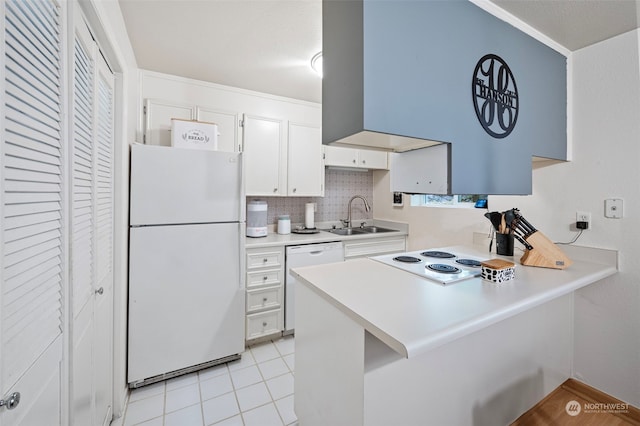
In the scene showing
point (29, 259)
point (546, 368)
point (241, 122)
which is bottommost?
point (546, 368)

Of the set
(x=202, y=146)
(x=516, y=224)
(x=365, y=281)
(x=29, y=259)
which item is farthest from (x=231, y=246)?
(x=516, y=224)

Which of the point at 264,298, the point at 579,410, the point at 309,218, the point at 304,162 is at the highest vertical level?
the point at 304,162

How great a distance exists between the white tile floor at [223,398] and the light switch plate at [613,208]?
2.16m

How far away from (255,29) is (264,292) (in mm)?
1943

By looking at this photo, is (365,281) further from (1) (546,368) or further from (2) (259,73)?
(2) (259,73)

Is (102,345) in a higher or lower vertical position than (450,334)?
lower

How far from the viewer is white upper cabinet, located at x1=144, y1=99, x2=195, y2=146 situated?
7.07 feet

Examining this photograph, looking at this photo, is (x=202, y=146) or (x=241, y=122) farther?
(x=241, y=122)

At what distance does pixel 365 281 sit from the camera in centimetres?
125

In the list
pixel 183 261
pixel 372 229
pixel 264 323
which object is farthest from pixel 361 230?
pixel 183 261

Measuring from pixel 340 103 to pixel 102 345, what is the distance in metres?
1.62

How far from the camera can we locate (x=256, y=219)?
8.28 feet

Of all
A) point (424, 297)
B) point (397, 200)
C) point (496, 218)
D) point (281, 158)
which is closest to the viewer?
point (424, 297)

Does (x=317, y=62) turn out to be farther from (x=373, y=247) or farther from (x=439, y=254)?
(x=373, y=247)
